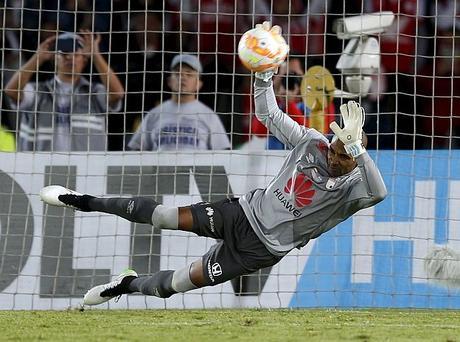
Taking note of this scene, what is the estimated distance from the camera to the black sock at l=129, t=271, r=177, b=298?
961cm

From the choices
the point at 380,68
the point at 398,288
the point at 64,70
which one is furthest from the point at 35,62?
the point at 398,288

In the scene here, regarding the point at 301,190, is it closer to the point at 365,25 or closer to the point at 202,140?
the point at 202,140

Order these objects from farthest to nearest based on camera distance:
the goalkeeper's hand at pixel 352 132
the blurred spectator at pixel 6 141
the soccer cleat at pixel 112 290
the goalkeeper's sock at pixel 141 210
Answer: the blurred spectator at pixel 6 141 < the soccer cleat at pixel 112 290 < the goalkeeper's sock at pixel 141 210 < the goalkeeper's hand at pixel 352 132

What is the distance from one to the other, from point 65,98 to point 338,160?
15.1 ft

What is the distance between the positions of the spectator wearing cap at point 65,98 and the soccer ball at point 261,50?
12.0 ft

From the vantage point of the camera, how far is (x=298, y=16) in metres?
13.1

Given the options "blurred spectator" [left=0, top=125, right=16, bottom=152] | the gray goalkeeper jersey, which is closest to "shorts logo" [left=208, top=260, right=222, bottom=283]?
the gray goalkeeper jersey

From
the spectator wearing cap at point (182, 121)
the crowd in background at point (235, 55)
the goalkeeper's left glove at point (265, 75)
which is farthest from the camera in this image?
the crowd in background at point (235, 55)

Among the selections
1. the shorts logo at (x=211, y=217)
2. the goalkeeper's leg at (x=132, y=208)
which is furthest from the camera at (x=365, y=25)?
the goalkeeper's leg at (x=132, y=208)

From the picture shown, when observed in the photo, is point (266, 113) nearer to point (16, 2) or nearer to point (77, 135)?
point (77, 135)

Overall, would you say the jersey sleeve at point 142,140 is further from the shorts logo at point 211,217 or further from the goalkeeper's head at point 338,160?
the goalkeeper's head at point 338,160

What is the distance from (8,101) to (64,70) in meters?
0.75

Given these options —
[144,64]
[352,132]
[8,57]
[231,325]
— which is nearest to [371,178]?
[352,132]

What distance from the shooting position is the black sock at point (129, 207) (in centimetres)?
927
